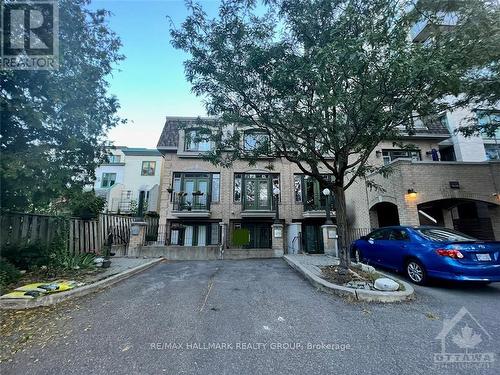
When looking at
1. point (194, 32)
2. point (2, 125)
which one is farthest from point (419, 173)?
point (2, 125)

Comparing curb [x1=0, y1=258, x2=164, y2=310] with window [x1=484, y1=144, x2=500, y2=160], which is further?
window [x1=484, y1=144, x2=500, y2=160]

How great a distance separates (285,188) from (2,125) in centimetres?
1340

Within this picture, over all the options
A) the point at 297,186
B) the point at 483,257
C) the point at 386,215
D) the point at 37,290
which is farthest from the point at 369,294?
the point at 297,186

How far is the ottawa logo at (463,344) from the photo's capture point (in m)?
2.62

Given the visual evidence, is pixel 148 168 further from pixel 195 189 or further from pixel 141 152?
pixel 195 189

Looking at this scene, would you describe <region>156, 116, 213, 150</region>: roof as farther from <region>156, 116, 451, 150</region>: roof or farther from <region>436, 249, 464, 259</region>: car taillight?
<region>436, 249, 464, 259</region>: car taillight

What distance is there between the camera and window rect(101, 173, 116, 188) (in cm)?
2398

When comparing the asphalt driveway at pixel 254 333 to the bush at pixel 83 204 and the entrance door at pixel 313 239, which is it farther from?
the entrance door at pixel 313 239

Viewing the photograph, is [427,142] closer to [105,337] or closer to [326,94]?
[326,94]

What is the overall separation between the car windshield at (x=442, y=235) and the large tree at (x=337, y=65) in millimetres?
1975

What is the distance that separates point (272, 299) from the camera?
4.80 metres

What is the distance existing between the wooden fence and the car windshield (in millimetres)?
10634

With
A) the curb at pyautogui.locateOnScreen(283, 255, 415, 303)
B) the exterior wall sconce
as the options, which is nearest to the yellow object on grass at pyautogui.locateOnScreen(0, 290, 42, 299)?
the curb at pyautogui.locateOnScreen(283, 255, 415, 303)

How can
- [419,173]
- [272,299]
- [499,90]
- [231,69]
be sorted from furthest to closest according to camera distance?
[419,173] < [499,90] < [231,69] < [272,299]
